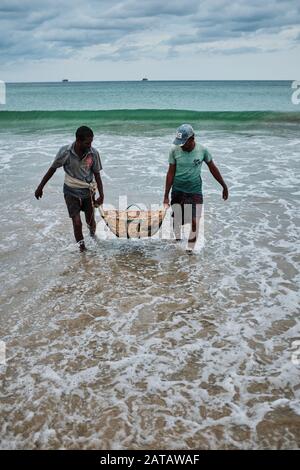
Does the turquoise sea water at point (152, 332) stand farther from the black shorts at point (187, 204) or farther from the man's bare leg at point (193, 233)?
the black shorts at point (187, 204)

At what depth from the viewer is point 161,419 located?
2852 millimetres

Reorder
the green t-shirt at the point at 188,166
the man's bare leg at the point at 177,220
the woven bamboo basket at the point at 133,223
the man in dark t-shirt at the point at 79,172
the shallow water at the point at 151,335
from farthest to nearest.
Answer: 1. the man's bare leg at the point at 177,220
2. the woven bamboo basket at the point at 133,223
3. the green t-shirt at the point at 188,166
4. the man in dark t-shirt at the point at 79,172
5. the shallow water at the point at 151,335

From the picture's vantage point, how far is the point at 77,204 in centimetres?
532

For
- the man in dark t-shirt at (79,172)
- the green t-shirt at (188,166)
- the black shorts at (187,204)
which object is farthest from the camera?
the black shorts at (187,204)

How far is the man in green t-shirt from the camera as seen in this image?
483cm

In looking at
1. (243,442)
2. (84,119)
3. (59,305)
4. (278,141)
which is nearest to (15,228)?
(59,305)

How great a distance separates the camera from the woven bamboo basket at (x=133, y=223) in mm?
5211

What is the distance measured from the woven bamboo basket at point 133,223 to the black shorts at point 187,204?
1.27 ft

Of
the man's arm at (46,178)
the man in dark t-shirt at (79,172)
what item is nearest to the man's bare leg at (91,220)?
the man in dark t-shirt at (79,172)

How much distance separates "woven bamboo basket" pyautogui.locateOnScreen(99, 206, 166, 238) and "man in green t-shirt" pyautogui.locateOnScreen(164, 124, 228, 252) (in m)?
0.31

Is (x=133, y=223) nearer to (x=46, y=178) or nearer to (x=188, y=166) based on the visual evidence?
(x=188, y=166)

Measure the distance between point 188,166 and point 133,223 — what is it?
1050 mm

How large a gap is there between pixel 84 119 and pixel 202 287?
22859 millimetres
